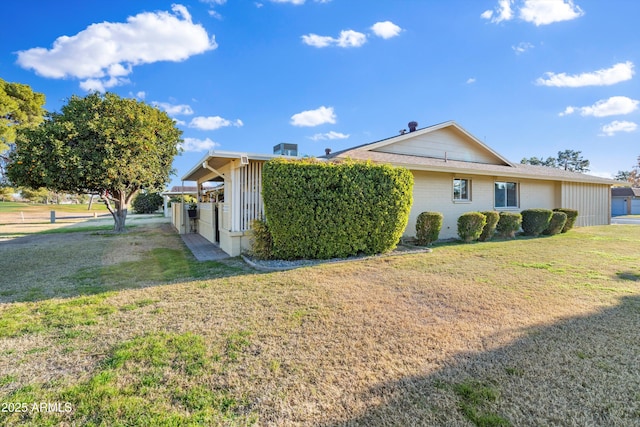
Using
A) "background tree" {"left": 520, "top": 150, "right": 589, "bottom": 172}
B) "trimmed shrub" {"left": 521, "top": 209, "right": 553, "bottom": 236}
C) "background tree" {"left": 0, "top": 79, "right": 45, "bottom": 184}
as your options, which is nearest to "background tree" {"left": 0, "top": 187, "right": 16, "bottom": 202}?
"background tree" {"left": 0, "top": 79, "right": 45, "bottom": 184}

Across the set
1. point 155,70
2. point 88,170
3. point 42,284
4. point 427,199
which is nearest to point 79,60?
point 155,70

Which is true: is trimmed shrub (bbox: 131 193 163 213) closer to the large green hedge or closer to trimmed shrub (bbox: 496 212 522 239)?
the large green hedge

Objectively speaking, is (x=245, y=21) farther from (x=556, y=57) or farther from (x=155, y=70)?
(x=556, y=57)

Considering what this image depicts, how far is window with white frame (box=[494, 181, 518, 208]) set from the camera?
12.8 m

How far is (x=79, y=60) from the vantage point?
38.3 ft

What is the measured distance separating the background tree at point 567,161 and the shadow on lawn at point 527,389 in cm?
6130

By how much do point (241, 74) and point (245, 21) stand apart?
260 centimetres

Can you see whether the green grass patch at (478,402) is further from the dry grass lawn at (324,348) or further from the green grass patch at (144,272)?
the green grass patch at (144,272)

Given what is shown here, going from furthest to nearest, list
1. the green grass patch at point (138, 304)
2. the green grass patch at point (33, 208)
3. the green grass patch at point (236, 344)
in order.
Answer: the green grass patch at point (33, 208)
the green grass patch at point (138, 304)
the green grass patch at point (236, 344)

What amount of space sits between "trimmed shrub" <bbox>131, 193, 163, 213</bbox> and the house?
78.7ft

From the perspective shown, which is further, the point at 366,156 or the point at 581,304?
the point at 366,156

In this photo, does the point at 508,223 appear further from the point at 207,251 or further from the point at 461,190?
the point at 207,251

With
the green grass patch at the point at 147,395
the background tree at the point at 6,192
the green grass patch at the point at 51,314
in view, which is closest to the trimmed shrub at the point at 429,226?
the green grass patch at the point at 147,395

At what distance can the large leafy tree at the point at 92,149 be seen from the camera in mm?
11680
